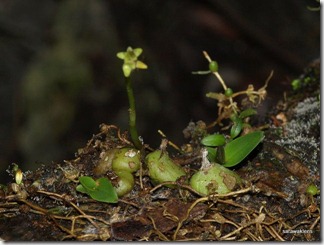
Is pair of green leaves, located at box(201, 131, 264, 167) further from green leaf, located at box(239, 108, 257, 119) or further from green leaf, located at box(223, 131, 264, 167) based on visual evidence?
green leaf, located at box(239, 108, 257, 119)

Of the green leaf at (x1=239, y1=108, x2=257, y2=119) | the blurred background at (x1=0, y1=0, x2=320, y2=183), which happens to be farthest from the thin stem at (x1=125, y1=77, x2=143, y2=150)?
the blurred background at (x1=0, y1=0, x2=320, y2=183)

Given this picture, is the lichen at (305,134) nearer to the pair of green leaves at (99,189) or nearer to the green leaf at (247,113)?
the green leaf at (247,113)

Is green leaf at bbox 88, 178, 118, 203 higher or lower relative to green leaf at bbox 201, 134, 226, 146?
lower

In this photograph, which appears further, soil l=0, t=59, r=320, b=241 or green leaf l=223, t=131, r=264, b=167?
green leaf l=223, t=131, r=264, b=167

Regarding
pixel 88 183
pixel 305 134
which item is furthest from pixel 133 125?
pixel 305 134

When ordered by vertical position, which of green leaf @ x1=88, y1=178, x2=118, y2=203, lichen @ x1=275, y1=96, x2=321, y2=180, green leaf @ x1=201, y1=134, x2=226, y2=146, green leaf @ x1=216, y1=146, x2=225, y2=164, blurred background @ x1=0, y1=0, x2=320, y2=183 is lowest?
blurred background @ x1=0, y1=0, x2=320, y2=183

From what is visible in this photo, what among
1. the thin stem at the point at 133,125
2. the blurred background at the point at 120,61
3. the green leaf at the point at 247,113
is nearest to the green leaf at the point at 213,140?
the thin stem at the point at 133,125

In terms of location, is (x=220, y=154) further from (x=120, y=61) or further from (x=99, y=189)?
(x=120, y=61)
